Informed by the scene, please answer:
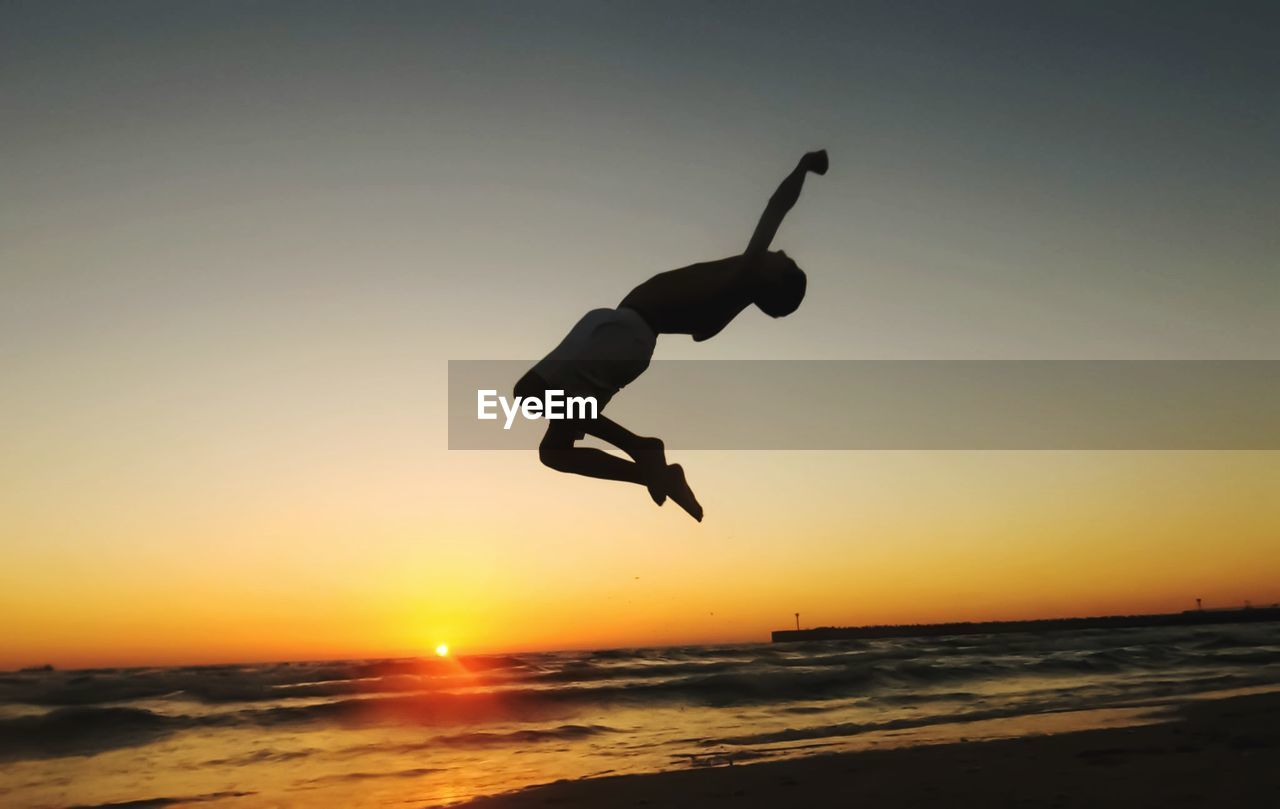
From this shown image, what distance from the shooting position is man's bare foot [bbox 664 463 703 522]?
15.6 feet

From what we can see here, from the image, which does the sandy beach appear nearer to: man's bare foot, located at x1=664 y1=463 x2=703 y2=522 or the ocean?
the ocean

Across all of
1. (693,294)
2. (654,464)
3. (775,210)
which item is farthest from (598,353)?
(775,210)

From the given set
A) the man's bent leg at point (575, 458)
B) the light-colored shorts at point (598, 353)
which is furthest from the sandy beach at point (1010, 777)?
the light-colored shorts at point (598, 353)

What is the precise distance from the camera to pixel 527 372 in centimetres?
430

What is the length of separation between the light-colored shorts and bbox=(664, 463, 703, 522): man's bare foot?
608mm

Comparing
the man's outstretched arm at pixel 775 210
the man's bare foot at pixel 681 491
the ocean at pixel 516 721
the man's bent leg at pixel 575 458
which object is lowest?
the ocean at pixel 516 721

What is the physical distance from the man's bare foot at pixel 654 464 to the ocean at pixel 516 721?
5.03 metres

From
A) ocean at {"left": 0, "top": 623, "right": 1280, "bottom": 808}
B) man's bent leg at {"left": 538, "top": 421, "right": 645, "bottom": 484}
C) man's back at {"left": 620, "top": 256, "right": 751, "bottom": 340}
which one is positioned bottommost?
ocean at {"left": 0, "top": 623, "right": 1280, "bottom": 808}

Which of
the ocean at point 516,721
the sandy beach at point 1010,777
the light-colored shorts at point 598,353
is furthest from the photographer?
the ocean at point 516,721

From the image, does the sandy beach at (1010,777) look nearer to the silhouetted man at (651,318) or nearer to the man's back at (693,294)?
the silhouetted man at (651,318)

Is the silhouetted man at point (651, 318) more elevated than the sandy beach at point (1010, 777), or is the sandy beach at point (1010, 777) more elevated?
the silhouetted man at point (651, 318)

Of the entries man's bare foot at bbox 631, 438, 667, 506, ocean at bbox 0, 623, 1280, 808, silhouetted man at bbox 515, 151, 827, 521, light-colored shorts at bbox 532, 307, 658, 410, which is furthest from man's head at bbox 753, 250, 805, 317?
ocean at bbox 0, 623, 1280, 808

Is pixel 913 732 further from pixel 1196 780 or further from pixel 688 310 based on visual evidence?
pixel 688 310

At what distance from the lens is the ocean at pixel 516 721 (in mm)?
10227
